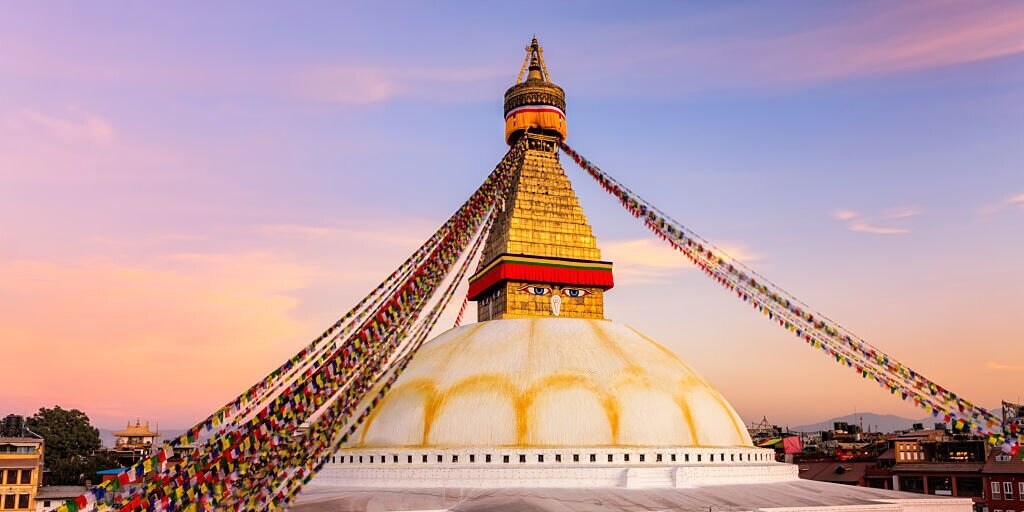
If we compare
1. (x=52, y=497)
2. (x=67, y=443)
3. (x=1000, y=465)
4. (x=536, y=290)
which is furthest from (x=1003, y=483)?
(x=67, y=443)

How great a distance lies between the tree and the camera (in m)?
46.6

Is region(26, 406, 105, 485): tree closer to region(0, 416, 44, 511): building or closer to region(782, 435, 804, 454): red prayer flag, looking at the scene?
region(0, 416, 44, 511): building

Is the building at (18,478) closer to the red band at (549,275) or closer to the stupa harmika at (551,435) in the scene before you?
the stupa harmika at (551,435)

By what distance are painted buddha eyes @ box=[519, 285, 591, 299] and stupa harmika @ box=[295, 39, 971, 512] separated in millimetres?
96

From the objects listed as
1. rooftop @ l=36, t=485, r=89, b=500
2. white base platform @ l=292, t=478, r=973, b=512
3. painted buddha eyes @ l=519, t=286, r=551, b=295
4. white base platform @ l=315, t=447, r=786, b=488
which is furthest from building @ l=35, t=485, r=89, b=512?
painted buddha eyes @ l=519, t=286, r=551, b=295

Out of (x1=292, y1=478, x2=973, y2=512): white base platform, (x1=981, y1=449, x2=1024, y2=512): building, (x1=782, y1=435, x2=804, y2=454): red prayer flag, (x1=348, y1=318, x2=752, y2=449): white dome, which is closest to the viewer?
(x1=292, y1=478, x2=973, y2=512): white base platform

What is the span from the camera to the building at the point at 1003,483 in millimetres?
35562

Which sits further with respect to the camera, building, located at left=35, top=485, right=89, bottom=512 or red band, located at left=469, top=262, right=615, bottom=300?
building, located at left=35, top=485, right=89, bottom=512

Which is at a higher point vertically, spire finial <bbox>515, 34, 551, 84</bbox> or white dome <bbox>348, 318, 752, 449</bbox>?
spire finial <bbox>515, 34, 551, 84</bbox>

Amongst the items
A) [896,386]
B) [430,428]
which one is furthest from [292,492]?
[896,386]

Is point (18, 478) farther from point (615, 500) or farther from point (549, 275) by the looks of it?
point (615, 500)

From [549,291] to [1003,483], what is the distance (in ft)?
84.0

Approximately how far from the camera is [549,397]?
1945 cm

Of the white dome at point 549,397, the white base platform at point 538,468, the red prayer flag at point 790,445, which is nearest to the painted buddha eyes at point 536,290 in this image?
the white dome at point 549,397
